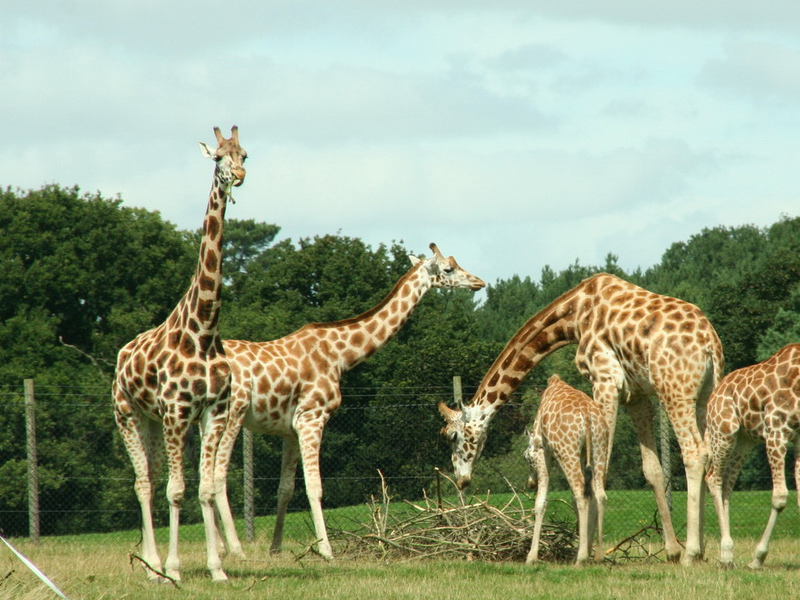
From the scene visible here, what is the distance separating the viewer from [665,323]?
1097 centimetres

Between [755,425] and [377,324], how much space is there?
5.18 m

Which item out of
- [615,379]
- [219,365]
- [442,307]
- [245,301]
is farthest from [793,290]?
[219,365]

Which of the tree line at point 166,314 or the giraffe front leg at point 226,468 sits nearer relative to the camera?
the giraffe front leg at point 226,468

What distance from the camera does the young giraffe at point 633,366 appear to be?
10.7 meters

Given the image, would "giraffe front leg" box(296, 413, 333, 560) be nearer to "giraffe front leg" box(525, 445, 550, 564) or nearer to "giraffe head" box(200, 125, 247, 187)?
"giraffe front leg" box(525, 445, 550, 564)

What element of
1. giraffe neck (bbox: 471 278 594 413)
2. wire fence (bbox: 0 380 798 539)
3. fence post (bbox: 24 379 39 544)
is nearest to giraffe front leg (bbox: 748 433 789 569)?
giraffe neck (bbox: 471 278 594 413)

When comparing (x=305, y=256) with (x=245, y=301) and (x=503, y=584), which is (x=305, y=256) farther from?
(x=503, y=584)

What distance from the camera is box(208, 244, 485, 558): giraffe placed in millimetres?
12477

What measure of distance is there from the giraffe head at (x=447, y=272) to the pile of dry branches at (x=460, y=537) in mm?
3012

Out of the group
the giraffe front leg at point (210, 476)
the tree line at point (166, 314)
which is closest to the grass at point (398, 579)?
the giraffe front leg at point (210, 476)

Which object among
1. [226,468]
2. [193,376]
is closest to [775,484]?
[193,376]

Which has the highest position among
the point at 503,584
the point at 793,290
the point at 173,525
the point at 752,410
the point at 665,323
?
the point at 793,290

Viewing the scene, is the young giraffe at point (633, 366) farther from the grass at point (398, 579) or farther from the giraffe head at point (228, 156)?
the giraffe head at point (228, 156)

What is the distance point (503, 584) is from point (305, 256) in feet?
99.3
